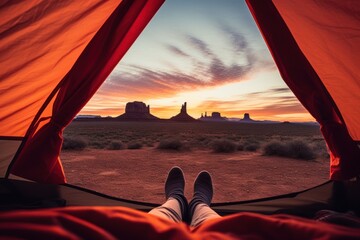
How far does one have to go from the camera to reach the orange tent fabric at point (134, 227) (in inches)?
28.3

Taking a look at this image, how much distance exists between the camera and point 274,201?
2059 mm

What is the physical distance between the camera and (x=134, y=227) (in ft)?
2.58

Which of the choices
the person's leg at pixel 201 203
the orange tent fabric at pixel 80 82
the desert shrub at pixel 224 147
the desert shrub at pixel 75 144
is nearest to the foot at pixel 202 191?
the person's leg at pixel 201 203

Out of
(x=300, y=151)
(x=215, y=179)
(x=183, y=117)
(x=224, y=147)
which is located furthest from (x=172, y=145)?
(x=183, y=117)

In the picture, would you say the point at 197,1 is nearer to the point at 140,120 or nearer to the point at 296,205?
the point at 296,205

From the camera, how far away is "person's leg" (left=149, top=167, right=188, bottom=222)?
4.39ft

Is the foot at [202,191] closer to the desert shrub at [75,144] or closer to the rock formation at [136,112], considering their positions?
the desert shrub at [75,144]

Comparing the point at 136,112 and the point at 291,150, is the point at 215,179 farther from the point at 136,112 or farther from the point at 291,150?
the point at 136,112

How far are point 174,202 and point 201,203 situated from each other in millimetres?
192

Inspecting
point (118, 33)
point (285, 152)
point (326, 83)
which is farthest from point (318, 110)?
point (285, 152)

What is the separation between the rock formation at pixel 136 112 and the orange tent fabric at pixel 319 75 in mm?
69113

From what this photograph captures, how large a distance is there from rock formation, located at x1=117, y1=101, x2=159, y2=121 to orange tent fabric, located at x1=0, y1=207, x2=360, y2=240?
70171 millimetres

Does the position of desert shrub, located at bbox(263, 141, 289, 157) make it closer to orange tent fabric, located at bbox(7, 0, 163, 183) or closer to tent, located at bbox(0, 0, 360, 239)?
tent, located at bbox(0, 0, 360, 239)

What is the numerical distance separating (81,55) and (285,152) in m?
7.54
